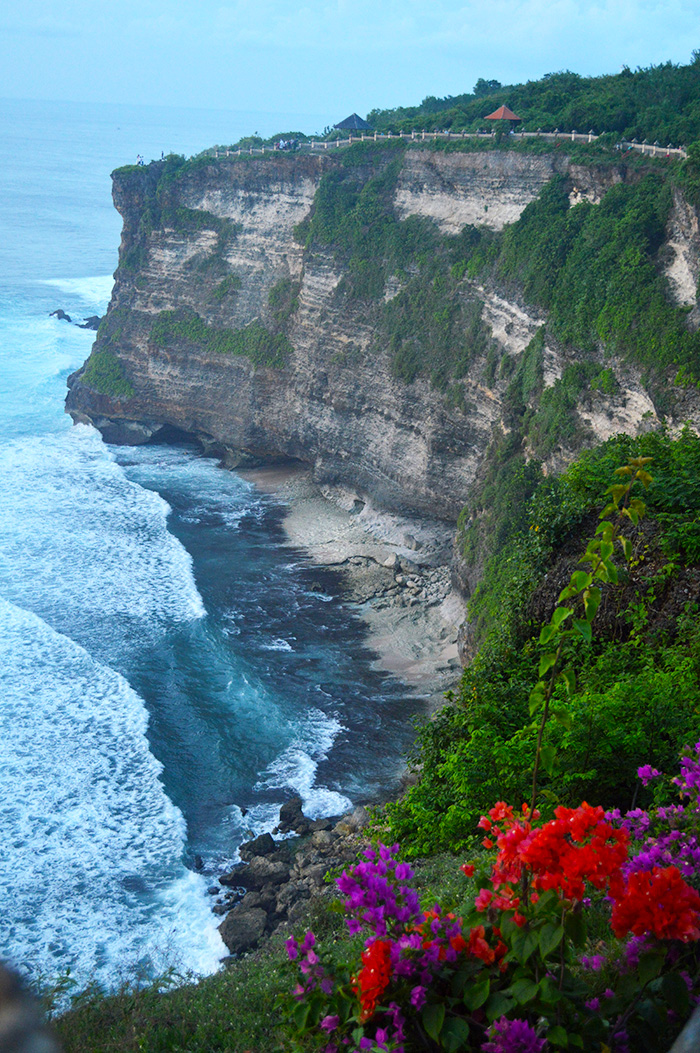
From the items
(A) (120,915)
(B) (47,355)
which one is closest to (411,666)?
(A) (120,915)

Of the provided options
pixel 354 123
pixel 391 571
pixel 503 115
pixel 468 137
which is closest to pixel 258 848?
pixel 391 571

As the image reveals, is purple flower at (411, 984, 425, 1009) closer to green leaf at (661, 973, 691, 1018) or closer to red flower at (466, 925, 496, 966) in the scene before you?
red flower at (466, 925, 496, 966)

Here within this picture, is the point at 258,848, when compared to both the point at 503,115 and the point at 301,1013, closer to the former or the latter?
the point at 301,1013

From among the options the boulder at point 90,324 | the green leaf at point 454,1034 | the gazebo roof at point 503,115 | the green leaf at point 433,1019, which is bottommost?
the boulder at point 90,324

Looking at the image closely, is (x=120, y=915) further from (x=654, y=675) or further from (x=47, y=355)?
(x=47, y=355)

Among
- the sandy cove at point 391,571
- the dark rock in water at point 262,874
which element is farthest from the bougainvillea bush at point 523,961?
the sandy cove at point 391,571

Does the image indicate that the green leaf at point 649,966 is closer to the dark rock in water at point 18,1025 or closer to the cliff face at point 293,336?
the dark rock in water at point 18,1025

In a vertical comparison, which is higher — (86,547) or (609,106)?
(609,106)
